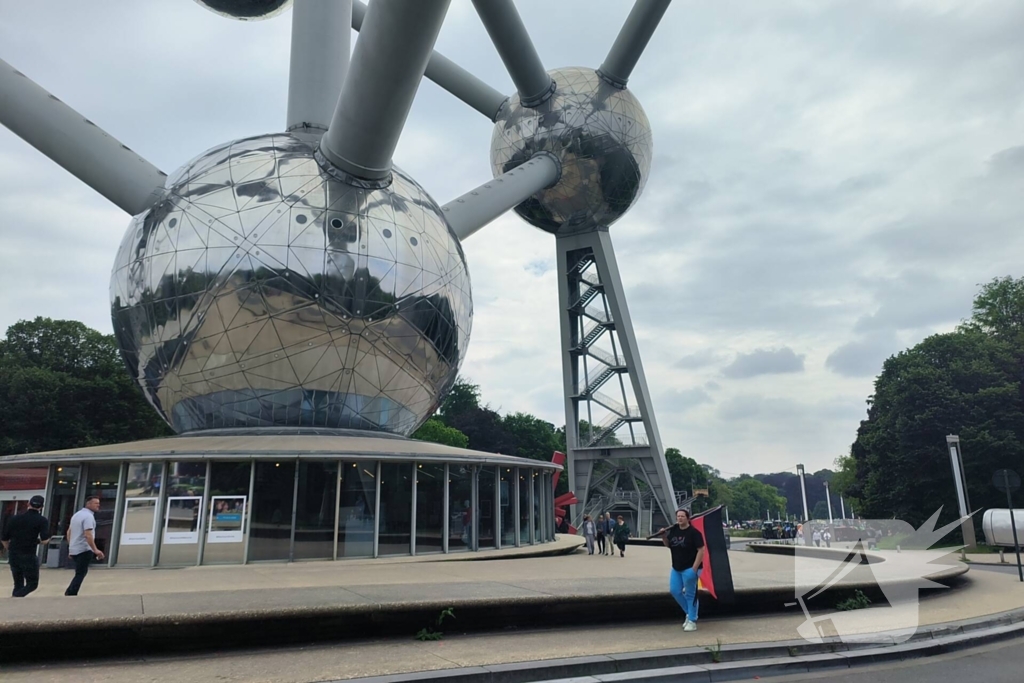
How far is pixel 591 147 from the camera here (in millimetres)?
30297

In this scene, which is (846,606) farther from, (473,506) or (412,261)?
(412,261)

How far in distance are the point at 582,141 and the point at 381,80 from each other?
65.3 feet

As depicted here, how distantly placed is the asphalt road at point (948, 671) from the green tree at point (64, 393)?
46.6 m

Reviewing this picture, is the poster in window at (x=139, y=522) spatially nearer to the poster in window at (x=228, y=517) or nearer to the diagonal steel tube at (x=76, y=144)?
the poster in window at (x=228, y=517)

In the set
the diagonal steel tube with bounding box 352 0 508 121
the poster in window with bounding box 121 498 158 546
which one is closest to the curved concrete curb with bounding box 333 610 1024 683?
the poster in window with bounding box 121 498 158 546

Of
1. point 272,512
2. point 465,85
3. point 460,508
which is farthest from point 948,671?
point 465,85

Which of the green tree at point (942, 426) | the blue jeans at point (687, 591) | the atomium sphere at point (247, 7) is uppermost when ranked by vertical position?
the atomium sphere at point (247, 7)

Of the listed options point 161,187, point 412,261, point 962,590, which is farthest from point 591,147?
point 962,590

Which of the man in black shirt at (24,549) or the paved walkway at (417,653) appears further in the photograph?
the man in black shirt at (24,549)

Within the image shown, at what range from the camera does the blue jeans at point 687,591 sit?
24.9 feet

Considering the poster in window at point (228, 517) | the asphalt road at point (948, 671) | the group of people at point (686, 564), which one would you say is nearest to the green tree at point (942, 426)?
the asphalt road at point (948, 671)

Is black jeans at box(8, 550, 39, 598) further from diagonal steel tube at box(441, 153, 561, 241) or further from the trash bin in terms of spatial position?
diagonal steel tube at box(441, 153, 561, 241)

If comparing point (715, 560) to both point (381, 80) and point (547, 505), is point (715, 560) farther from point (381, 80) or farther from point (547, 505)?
point (547, 505)

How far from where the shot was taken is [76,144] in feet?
59.3
